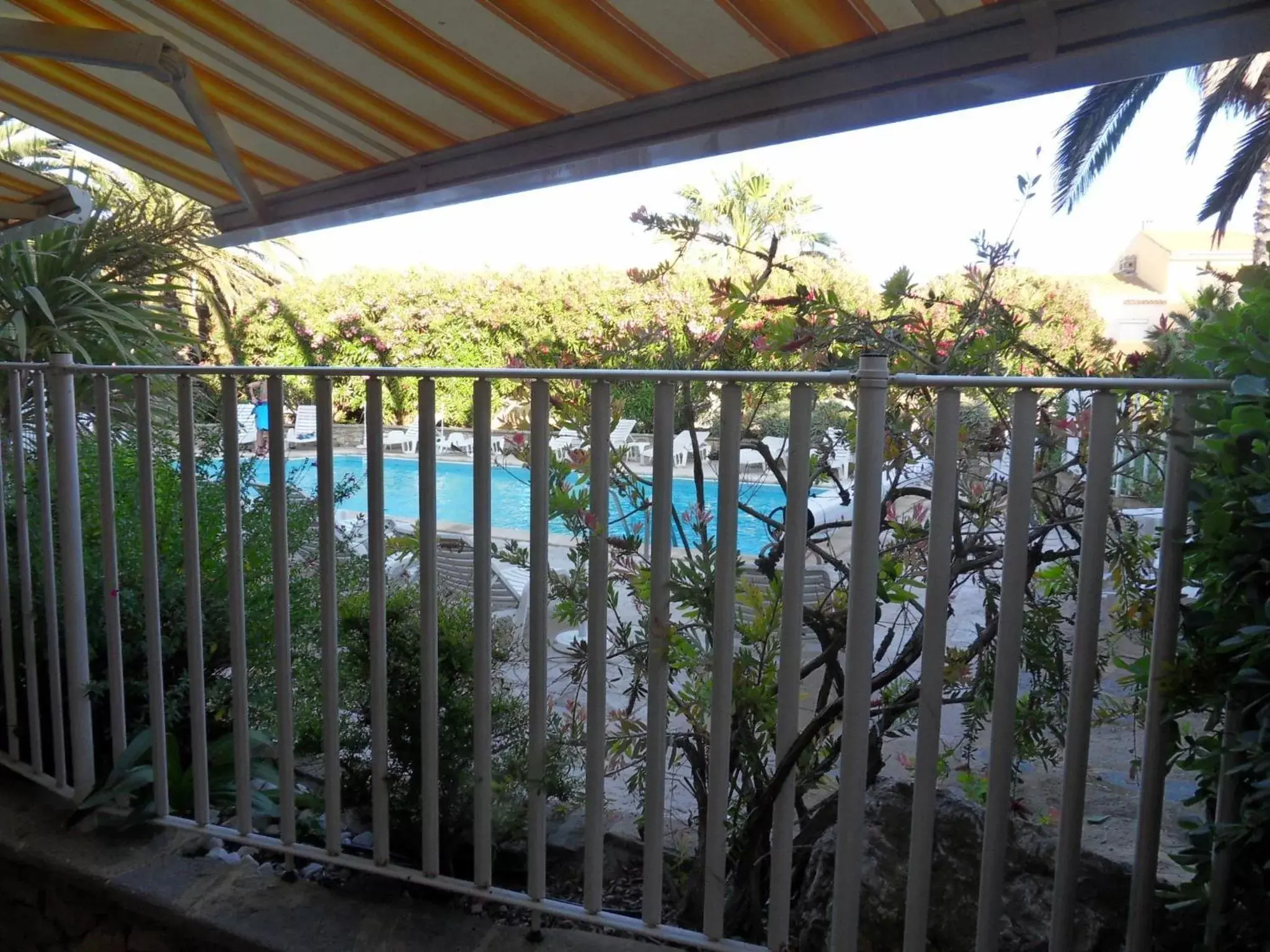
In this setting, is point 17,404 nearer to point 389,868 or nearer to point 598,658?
point 389,868

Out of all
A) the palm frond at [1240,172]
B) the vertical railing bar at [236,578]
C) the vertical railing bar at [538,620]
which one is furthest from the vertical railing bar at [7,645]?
the palm frond at [1240,172]

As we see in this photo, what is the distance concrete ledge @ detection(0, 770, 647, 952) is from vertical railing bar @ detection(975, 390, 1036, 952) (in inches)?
31.5

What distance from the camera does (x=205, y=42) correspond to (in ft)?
8.37

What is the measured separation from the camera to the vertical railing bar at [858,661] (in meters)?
1.63

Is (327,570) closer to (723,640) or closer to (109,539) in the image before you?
(109,539)

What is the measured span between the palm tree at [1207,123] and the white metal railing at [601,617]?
988 cm

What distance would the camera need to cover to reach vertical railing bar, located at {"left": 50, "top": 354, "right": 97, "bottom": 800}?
251 cm

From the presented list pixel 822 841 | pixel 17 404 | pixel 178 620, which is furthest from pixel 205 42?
pixel 822 841

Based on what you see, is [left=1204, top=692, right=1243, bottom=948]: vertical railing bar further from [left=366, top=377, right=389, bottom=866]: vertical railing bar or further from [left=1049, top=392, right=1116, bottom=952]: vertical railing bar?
[left=366, top=377, right=389, bottom=866]: vertical railing bar

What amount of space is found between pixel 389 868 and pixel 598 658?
2.63 ft

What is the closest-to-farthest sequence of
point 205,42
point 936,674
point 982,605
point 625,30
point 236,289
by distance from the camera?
point 936,674 < point 625,30 < point 982,605 < point 205,42 < point 236,289

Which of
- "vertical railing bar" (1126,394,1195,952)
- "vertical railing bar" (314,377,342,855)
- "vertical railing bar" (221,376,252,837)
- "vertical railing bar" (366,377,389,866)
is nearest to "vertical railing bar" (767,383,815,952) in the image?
"vertical railing bar" (1126,394,1195,952)

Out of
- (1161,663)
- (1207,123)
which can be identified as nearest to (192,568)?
(1161,663)

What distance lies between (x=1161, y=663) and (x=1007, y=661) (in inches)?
9.1
